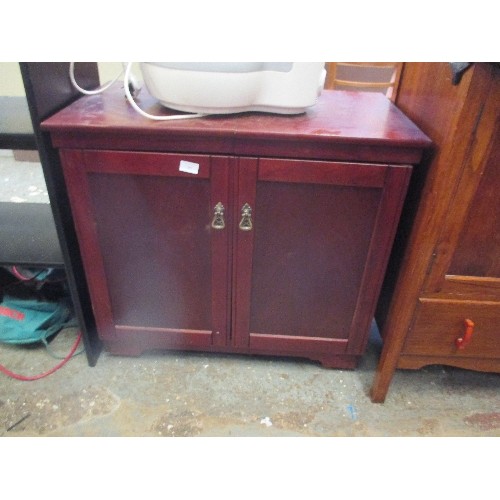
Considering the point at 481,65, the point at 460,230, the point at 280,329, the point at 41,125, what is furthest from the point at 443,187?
the point at 41,125

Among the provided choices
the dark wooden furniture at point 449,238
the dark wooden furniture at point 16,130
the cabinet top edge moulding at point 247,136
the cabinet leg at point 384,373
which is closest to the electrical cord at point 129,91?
the cabinet top edge moulding at point 247,136

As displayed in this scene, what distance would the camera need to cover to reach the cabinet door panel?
821 millimetres

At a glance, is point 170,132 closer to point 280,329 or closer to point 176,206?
point 176,206

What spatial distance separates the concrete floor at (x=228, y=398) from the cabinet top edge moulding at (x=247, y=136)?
2.10 ft

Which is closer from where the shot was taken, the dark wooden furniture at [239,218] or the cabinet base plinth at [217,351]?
the dark wooden furniture at [239,218]

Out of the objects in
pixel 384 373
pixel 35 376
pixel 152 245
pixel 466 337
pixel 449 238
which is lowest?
pixel 35 376

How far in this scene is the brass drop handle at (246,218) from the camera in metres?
0.86

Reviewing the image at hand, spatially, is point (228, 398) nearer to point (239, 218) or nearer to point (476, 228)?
point (239, 218)

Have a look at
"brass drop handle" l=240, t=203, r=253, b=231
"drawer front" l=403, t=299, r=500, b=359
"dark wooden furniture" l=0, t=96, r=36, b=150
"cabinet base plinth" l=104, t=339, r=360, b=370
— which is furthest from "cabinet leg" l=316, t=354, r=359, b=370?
"dark wooden furniture" l=0, t=96, r=36, b=150

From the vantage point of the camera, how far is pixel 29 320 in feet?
3.84

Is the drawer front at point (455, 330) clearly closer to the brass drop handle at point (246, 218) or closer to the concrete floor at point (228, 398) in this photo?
the concrete floor at point (228, 398)

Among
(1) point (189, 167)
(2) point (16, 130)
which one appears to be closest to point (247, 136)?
(1) point (189, 167)

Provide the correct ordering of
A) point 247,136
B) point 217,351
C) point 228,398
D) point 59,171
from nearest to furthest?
point 247,136 → point 59,171 → point 228,398 → point 217,351

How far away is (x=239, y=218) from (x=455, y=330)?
0.58 m
